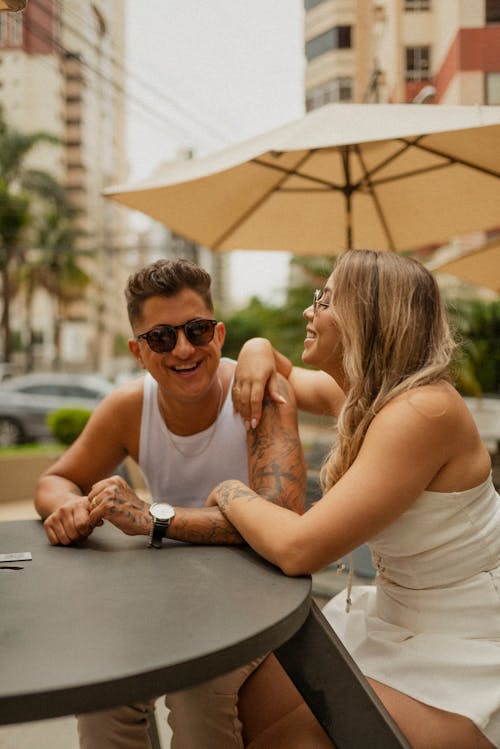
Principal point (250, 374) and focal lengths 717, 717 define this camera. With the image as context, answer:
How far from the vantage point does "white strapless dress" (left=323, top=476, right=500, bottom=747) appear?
1.46m

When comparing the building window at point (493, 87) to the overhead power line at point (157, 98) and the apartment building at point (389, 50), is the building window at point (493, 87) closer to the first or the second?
the apartment building at point (389, 50)

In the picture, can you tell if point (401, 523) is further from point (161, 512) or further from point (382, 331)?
point (161, 512)

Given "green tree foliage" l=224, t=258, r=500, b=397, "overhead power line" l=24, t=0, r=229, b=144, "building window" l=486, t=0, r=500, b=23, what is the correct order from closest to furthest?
"building window" l=486, t=0, r=500, b=23 → "green tree foliage" l=224, t=258, r=500, b=397 → "overhead power line" l=24, t=0, r=229, b=144

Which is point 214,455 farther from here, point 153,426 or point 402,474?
point 402,474

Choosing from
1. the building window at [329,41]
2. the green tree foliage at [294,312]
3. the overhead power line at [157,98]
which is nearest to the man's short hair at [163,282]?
the building window at [329,41]

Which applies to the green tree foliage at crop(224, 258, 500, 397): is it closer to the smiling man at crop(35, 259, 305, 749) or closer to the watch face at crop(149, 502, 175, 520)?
the smiling man at crop(35, 259, 305, 749)

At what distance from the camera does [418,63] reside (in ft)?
20.7

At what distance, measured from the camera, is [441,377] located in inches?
64.4

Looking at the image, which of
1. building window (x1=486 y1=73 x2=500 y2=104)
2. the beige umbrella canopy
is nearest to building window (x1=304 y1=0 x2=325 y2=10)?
building window (x1=486 y1=73 x2=500 y2=104)

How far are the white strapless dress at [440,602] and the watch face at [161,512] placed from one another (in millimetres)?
476

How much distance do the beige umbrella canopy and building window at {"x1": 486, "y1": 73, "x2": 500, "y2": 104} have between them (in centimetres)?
107

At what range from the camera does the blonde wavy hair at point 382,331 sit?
5.42ft

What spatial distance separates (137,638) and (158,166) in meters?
3.22

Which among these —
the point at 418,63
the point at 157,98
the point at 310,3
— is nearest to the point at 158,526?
the point at 418,63
